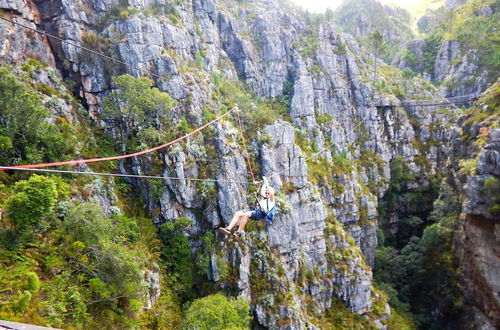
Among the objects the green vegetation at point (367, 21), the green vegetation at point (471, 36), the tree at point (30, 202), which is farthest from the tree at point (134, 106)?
the green vegetation at point (367, 21)

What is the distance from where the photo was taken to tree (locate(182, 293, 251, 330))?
17125 millimetres

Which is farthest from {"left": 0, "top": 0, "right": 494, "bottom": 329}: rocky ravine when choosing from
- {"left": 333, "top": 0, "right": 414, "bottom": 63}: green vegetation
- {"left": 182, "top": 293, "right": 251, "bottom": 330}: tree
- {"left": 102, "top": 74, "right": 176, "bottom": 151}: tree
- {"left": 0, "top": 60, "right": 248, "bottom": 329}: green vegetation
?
{"left": 333, "top": 0, "right": 414, "bottom": 63}: green vegetation

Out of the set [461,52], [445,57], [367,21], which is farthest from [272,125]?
[367,21]

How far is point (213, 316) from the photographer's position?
1730 centimetres

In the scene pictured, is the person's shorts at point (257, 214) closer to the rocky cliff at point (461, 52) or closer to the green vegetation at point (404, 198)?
the green vegetation at point (404, 198)

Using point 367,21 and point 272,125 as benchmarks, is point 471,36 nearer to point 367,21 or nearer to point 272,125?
point 367,21

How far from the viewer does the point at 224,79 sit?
Answer: 35406 millimetres

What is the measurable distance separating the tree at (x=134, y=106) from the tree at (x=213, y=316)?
1374 cm

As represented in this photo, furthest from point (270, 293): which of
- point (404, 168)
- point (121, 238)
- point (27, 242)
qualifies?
point (404, 168)

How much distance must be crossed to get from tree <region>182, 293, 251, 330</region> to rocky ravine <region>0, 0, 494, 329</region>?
4.41 metres

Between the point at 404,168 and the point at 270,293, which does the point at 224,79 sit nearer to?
the point at 270,293

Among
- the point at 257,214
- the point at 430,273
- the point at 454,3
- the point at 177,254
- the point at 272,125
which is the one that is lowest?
the point at 430,273

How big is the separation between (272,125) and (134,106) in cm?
1391

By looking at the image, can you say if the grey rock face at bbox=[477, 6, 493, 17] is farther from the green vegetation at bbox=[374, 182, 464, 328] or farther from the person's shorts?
the person's shorts
